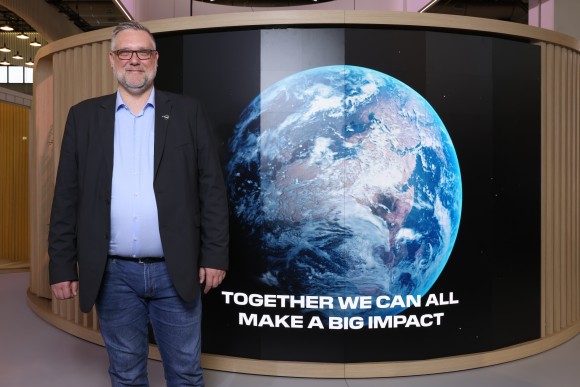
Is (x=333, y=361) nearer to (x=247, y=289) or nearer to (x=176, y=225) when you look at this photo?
(x=247, y=289)

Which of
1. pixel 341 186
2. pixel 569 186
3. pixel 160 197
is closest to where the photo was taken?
pixel 160 197

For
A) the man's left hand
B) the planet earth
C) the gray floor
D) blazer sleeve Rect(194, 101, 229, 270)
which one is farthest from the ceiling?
the man's left hand

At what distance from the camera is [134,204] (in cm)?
202

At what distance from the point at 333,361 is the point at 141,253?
175cm

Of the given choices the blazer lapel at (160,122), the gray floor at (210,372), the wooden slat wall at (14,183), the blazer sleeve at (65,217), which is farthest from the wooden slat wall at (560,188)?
the wooden slat wall at (14,183)

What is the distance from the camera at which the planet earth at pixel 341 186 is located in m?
3.31

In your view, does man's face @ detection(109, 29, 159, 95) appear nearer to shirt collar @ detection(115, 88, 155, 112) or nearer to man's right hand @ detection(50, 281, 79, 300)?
shirt collar @ detection(115, 88, 155, 112)

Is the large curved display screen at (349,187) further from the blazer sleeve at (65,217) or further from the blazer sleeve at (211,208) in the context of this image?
the blazer sleeve at (65,217)

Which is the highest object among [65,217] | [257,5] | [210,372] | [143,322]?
[257,5]

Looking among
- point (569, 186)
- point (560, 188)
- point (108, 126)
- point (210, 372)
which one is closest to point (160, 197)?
point (108, 126)

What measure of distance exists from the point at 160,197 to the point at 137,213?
10 centimetres

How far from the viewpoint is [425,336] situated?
11.3 feet

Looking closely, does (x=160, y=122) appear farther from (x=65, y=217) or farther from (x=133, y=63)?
(x=65, y=217)

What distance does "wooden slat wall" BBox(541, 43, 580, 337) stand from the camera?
392cm
